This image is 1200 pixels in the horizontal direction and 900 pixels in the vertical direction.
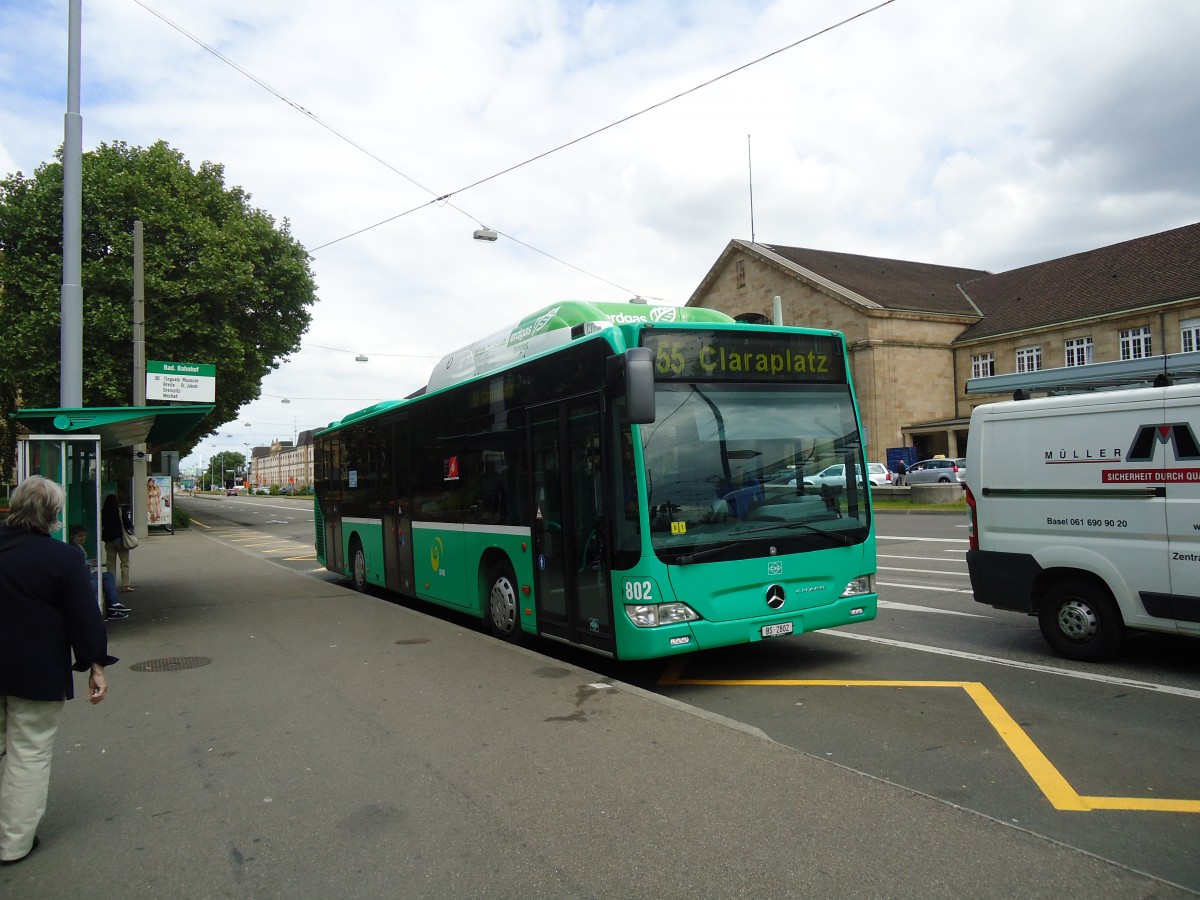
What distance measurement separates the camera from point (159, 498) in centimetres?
3250

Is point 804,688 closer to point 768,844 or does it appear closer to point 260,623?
point 768,844

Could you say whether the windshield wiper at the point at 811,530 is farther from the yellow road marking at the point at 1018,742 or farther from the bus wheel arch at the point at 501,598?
the bus wheel arch at the point at 501,598

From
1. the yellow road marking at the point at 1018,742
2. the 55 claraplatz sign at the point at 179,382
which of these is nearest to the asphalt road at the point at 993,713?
the yellow road marking at the point at 1018,742

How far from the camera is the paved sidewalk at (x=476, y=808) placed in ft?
11.8

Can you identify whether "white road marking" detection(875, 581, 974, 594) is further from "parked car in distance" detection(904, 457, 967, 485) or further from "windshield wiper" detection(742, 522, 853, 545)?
"parked car in distance" detection(904, 457, 967, 485)

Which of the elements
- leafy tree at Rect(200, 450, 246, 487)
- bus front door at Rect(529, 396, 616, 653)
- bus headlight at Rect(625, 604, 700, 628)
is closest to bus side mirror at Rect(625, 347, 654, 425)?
bus front door at Rect(529, 396, 616, 653)

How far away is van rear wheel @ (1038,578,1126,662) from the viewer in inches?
278

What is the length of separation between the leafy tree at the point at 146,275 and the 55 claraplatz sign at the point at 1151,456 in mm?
28143

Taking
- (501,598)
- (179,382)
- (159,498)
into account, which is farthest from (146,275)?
(501,598)

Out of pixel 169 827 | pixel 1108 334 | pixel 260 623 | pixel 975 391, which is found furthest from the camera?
pixel 1108 334

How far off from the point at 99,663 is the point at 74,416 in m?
5.85

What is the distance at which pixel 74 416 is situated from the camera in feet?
29.3

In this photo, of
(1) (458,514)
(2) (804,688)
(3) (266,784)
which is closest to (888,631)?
(2) (804,688)

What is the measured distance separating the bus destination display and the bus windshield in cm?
9
